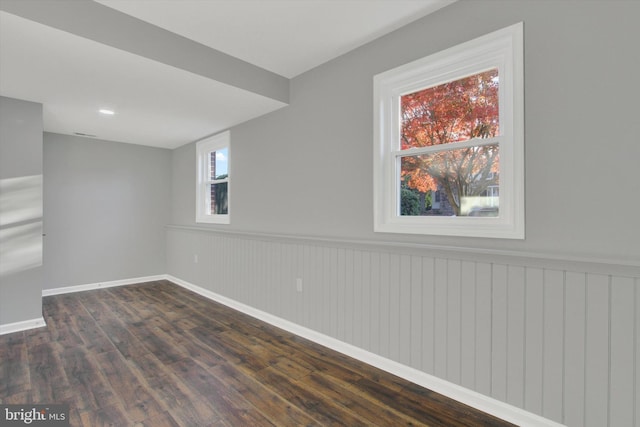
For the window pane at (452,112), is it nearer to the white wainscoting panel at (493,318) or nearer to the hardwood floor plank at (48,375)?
the white wainscoting panel at (493,318)

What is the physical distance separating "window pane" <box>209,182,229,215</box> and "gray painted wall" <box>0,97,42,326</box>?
198 cm

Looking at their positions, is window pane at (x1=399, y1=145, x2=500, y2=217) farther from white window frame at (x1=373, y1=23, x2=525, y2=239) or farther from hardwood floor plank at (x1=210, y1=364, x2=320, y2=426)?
hardwood floor plank at (x1=210, y1=364, x2=320, y2=426)

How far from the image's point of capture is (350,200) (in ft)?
8.85

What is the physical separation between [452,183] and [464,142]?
0.29 meters

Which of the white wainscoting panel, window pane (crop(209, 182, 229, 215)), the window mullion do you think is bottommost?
the white wainscoting panel

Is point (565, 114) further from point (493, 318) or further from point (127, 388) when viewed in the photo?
point (127, 388)

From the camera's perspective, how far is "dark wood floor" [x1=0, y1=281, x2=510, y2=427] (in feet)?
6.11

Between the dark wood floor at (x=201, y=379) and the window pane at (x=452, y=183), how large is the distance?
4.16ft

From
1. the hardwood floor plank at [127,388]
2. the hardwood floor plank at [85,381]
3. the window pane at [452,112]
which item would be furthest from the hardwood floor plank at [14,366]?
the window pane at [452,112]

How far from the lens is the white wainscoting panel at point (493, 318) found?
1.51 metres

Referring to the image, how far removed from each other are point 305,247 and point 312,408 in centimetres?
141

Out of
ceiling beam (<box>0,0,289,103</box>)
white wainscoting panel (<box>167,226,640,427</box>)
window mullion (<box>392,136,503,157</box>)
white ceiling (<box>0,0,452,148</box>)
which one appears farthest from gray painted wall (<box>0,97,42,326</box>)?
window mullion (<box>392,136,503,157</box>)

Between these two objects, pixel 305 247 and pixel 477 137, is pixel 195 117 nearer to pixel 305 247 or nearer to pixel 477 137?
pixel 305 247

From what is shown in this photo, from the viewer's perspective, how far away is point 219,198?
4605 mm
